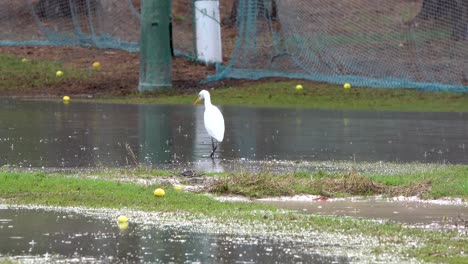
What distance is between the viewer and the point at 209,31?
2753 centimetres

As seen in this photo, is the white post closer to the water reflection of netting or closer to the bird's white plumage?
the water reflection of netting

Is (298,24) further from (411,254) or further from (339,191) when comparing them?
(411,254)

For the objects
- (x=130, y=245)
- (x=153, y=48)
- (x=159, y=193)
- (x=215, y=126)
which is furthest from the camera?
(x=153, y=48)

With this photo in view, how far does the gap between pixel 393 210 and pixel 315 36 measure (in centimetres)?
1651

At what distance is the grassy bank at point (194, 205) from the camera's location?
9023 mm

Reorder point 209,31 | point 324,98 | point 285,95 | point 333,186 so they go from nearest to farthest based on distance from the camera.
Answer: point 333,186
point 324,98
point 285,95
point 209,31

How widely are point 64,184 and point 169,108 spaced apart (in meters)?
10.4

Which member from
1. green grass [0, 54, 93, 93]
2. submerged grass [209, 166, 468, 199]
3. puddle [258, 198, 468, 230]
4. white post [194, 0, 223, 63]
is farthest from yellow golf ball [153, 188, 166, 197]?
white post [194, 0, 223, 63]

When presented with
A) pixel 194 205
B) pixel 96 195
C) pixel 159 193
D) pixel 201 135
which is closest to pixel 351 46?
pixel 201 135

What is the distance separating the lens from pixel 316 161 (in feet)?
48.8

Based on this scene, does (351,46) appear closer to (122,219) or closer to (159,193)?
(159,193)

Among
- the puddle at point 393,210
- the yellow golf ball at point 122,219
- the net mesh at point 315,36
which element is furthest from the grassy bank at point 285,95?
the yellow golf ball at point 122,219

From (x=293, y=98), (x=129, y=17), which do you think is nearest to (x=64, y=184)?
(x=293, y=98)

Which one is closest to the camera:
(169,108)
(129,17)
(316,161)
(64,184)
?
(64,184)
